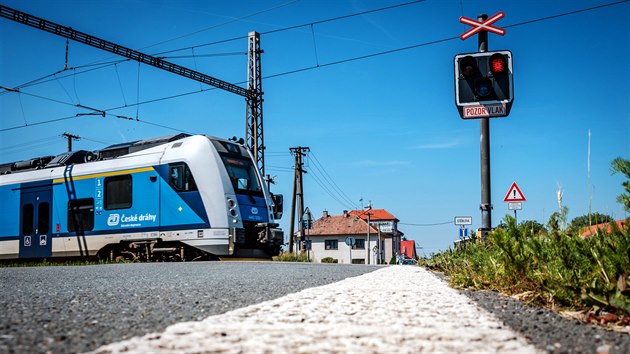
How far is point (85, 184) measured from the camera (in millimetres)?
15906

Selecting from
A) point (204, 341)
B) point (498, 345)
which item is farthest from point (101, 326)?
point (498, 345)

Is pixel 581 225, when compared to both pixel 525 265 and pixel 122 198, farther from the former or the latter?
pixel 122 198

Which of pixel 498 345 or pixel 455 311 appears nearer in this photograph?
pixel 498 345

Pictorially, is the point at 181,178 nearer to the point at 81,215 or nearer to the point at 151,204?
the point at 151,204

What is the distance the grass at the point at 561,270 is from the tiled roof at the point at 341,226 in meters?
65.0

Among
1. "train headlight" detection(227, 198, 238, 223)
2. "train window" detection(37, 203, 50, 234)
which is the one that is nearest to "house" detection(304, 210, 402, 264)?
"train window" detection(37, 203, 50, 234)

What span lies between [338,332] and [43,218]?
16804 mm

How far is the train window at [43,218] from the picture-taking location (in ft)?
55.2

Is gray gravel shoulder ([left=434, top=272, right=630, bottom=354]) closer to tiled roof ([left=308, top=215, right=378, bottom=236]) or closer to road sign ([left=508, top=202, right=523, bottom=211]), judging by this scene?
road sign ([left=508, top=202, right=523, bottom=211])

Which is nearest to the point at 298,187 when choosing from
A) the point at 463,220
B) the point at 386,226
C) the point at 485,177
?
the point at 463,220

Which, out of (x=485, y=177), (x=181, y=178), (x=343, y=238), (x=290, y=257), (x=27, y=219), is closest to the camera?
(x=485, y=177)

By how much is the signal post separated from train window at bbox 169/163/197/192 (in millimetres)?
8280

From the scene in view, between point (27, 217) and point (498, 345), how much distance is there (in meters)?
18.2

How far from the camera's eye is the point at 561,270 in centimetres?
421
